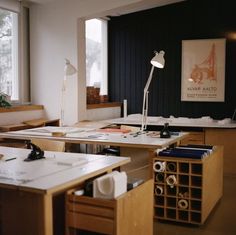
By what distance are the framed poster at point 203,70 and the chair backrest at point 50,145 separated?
Answer: 3.23 m

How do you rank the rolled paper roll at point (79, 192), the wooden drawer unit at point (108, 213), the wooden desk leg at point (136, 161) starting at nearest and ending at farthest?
1. the wooden drawer unit at point (108, 213)
2. the rolled paper roll at point (79, 192)
3. the wooden desk leg at point (136, 161)

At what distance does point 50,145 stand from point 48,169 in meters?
1.22

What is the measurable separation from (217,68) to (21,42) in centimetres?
309

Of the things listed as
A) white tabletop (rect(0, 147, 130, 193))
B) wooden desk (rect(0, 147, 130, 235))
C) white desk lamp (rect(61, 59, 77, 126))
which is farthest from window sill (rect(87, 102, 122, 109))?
wooden desk (rect(0, 147, 130, 235))

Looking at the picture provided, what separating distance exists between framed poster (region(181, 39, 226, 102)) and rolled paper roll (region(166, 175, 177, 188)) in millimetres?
2963

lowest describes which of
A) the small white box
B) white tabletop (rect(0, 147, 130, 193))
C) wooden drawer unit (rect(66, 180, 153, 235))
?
wooden drawer unit (rect(66, 180, 153, 235))

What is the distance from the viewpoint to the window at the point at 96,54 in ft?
21.0

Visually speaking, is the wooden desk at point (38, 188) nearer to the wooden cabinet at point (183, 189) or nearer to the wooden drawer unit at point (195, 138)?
the wooden cabinet at point (183, 189)

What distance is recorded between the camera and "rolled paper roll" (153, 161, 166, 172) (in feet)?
10.7

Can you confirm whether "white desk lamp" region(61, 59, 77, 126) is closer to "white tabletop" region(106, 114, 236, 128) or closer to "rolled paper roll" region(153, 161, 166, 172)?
"white tabletop" region(106, 114, 236, 128)

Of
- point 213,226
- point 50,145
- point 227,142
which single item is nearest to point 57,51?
point 50,145

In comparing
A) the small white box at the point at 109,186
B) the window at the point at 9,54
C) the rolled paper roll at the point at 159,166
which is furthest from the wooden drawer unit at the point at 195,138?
the small white box at the point at 109,186

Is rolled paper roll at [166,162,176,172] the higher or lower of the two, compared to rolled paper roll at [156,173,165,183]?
higher

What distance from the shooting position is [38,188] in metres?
1.81
